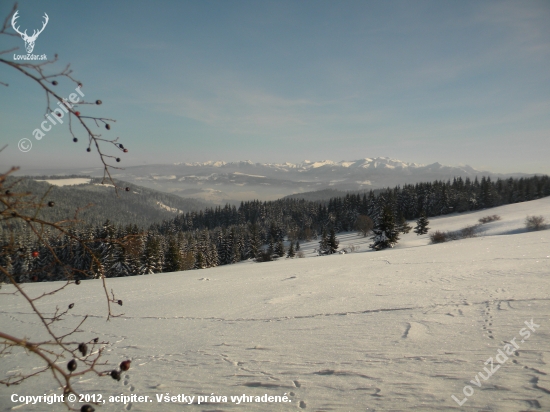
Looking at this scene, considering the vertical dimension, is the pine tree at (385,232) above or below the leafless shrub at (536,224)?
below

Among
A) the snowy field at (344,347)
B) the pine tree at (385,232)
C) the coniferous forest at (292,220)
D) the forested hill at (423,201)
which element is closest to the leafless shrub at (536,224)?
the pine tree at (385,232)

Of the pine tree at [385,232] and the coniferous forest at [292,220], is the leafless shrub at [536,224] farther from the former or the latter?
the coniferous forest at [292,220]

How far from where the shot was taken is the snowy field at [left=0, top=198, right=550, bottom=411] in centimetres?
399

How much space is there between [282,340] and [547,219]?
177 ft

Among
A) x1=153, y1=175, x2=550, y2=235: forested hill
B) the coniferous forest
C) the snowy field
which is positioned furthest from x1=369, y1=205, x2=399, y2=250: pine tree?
the snowy field

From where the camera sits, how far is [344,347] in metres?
5.48

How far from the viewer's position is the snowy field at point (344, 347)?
3.99 metres

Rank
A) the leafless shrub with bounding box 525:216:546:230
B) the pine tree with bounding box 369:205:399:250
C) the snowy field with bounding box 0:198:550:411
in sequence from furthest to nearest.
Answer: the pine tree with bounding box 369:205:399:250, the leafless shrub with bounding box 525:216:546:230, the snowy field with bounding box 0:198:550:411

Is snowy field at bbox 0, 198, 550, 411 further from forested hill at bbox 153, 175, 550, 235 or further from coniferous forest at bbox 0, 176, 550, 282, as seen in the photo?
forested hill at bbox 153, 175, 550, 235

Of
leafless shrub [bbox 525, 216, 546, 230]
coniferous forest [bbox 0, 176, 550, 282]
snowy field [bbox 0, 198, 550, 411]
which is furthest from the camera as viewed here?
coniferous forest [bbox 0, 176, 550, 282]

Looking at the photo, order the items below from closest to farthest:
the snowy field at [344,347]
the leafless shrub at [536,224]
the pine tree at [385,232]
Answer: the snowy field at [344,347] < the leafless shrub at [536,224] < the pine tree at [385,232]

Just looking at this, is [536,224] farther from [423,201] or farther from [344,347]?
[423,201]

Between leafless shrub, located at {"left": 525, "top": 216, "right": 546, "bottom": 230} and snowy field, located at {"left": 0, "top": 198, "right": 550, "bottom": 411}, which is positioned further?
leafless shrub, located at {"left": 525, "top": 216, "right": 546, "bottom": 230}

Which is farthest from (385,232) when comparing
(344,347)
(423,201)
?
(423,201)
